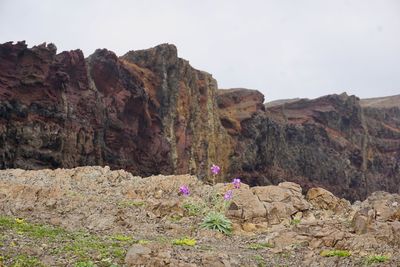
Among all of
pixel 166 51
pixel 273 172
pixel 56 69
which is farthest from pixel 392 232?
pixel 273 172

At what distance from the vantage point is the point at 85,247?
569 inches

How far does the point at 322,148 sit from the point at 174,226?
312 ft

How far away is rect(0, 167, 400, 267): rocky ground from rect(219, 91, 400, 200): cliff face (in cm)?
6270

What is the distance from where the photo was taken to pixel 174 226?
2020cm

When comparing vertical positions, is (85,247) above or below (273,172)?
above

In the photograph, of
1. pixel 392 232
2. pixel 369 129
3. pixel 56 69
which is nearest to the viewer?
pixel 392 232

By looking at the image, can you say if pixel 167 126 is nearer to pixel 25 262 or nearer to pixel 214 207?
pixel 214 207

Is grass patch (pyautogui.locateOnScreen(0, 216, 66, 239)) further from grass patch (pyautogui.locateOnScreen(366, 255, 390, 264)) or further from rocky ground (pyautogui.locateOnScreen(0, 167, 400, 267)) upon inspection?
grass patch (pyautogui.locateOnScreen(366, 255, 390, 264))

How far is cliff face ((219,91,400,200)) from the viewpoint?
311 ft

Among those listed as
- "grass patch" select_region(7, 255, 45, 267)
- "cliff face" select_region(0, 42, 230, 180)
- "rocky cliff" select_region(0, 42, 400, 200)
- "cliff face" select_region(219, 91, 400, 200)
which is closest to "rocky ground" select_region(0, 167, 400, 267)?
"grass patch" select_region(7, 255, 45, 267)

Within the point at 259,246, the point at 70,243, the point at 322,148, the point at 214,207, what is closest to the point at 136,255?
the point at 70,243

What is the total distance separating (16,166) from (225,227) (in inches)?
1350

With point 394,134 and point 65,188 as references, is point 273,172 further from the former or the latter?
point 65,188

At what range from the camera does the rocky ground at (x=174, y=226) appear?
45.7ft
